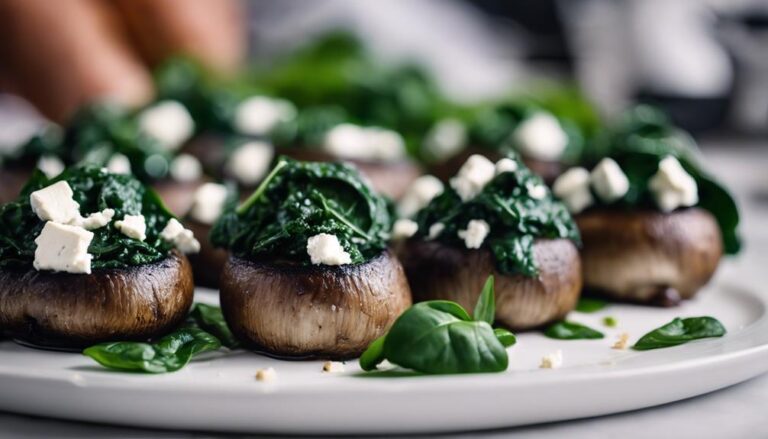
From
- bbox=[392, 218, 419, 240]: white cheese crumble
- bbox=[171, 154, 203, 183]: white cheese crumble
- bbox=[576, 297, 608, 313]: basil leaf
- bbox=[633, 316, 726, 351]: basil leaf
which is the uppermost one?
bbox=[392, 218, 419, 240]: white cheese crumble

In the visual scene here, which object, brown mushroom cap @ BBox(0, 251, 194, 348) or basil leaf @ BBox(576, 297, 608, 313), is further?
basil leaf @ BBox(576, 297, 608, 313)

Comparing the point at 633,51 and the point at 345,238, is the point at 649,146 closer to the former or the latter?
the point at 345,238

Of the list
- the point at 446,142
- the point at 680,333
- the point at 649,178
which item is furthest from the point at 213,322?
the point at 446,142

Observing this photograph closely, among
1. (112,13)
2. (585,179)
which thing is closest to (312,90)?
(112,13)

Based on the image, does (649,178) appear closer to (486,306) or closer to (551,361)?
(486,306)

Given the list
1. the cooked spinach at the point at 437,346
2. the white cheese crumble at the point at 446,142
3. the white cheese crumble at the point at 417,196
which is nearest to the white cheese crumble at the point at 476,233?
the cooked spinach at the point at 437,346

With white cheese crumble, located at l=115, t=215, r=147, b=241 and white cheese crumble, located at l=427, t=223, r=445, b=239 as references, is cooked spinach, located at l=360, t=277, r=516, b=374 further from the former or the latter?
white cheese crumble, located at l=115, t=215, r=147, b=241

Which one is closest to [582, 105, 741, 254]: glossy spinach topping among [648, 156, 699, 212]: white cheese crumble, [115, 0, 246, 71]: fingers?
[648, 156, 699, 212]: white cheese crumble
